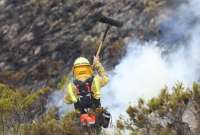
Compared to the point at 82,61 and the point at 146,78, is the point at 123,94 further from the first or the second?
the point at 82,61

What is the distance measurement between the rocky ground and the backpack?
24.5 ft

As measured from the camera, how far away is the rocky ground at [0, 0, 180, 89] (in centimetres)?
1788

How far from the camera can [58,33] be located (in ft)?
63.4

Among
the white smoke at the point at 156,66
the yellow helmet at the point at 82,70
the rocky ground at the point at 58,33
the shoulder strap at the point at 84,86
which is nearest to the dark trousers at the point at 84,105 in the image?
the shoulder strap at the point at 84,86

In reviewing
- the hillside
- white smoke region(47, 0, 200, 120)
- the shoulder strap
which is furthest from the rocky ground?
the shoulder strap

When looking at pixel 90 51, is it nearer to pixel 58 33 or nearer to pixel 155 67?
pixel 58 33

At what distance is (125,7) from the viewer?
→ 62.4ft

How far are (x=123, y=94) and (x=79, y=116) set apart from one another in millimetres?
5254

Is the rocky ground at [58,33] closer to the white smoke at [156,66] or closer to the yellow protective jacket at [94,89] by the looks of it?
the white smoke at [156,66]

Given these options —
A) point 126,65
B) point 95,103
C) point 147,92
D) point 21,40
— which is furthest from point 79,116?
point 21,40

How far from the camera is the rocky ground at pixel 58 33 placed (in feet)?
58.6

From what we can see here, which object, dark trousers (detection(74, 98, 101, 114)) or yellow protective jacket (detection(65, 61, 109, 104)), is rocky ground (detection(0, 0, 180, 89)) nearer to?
yellow protective jacket (detection(65, 61, 109, 104))

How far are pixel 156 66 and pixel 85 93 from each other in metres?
6.83

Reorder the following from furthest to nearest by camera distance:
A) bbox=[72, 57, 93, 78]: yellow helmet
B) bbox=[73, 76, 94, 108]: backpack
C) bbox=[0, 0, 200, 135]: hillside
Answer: bbox=[0, 0, 200, 135]: hillside
bbox=[72, 57, 93, 78]: yellow helmet
bbox=[73, 76, 94, 108]: backpack
